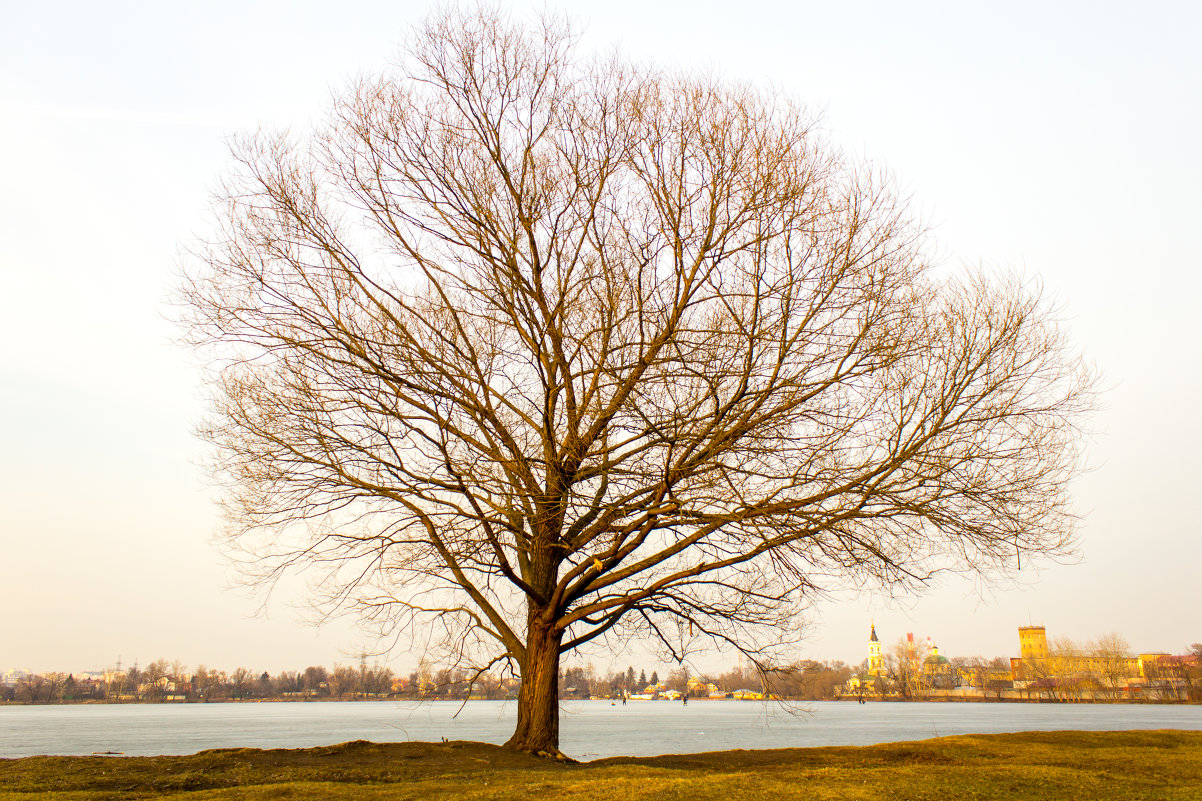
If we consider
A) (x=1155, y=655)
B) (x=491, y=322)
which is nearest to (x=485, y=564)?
(x=491, y=322)

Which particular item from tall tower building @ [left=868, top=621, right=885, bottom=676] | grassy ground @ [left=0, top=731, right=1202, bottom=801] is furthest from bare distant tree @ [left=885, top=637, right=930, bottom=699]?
grassy ground @ [left=0, top=731, right=1202, bottom=801]

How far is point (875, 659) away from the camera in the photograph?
14725cm

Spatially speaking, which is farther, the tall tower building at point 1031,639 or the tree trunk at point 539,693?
the tall tower building at point 1031,639

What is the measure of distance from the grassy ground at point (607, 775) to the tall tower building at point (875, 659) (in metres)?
132

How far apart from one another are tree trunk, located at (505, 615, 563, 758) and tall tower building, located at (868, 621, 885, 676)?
134024 mm

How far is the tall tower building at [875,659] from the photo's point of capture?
135 m

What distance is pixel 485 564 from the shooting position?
1132 cm

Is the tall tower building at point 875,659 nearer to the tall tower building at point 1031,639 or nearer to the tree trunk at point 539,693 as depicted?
the tall tower building at point 1031,639

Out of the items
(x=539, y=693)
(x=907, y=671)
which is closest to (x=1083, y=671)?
(x=907, y=671)

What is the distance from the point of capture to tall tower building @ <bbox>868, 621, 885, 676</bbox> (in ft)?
444

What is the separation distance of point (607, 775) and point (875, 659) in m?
155

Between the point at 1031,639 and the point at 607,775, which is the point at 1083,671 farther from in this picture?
the point at 607,775

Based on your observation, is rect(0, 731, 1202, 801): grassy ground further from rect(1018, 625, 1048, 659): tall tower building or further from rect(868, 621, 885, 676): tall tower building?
rect(1018, 625, 1048, 659): tall tower building

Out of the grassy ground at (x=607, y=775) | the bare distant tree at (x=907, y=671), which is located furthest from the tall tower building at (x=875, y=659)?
the grassy ground at (x=607, y=775)
